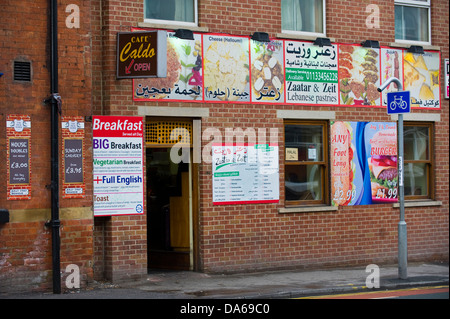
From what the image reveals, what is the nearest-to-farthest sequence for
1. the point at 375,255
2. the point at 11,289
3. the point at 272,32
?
the point at 11,289
the point at 272,32
the point at 375,255

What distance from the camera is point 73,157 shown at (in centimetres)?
1191

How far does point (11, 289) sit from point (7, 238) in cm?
87

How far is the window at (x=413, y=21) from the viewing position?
1595 cm

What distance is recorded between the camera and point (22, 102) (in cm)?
1144

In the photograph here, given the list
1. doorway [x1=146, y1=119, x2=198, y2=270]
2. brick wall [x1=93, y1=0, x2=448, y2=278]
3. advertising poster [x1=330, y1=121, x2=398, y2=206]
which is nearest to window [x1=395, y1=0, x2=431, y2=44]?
brick wall [x1=93, y1=0, x2=448, y2=278]

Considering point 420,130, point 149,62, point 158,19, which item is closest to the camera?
point 149,62

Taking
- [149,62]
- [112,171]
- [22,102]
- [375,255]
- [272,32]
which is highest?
[272,32]

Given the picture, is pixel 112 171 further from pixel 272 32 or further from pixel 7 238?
pixel 272 32

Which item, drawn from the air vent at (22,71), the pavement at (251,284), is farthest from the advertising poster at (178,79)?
the pavement at (251,284)

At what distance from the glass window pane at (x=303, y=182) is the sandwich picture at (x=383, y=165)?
131 cm

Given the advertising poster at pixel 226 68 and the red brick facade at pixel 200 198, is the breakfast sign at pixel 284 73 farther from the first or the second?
the red brick facade at pixel 200 198

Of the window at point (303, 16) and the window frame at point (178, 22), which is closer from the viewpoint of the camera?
the window frame at point (178, 22)

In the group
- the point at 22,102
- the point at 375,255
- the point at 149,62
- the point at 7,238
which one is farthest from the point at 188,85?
the point at 375,255

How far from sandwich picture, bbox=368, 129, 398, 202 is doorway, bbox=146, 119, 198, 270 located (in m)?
4.37
